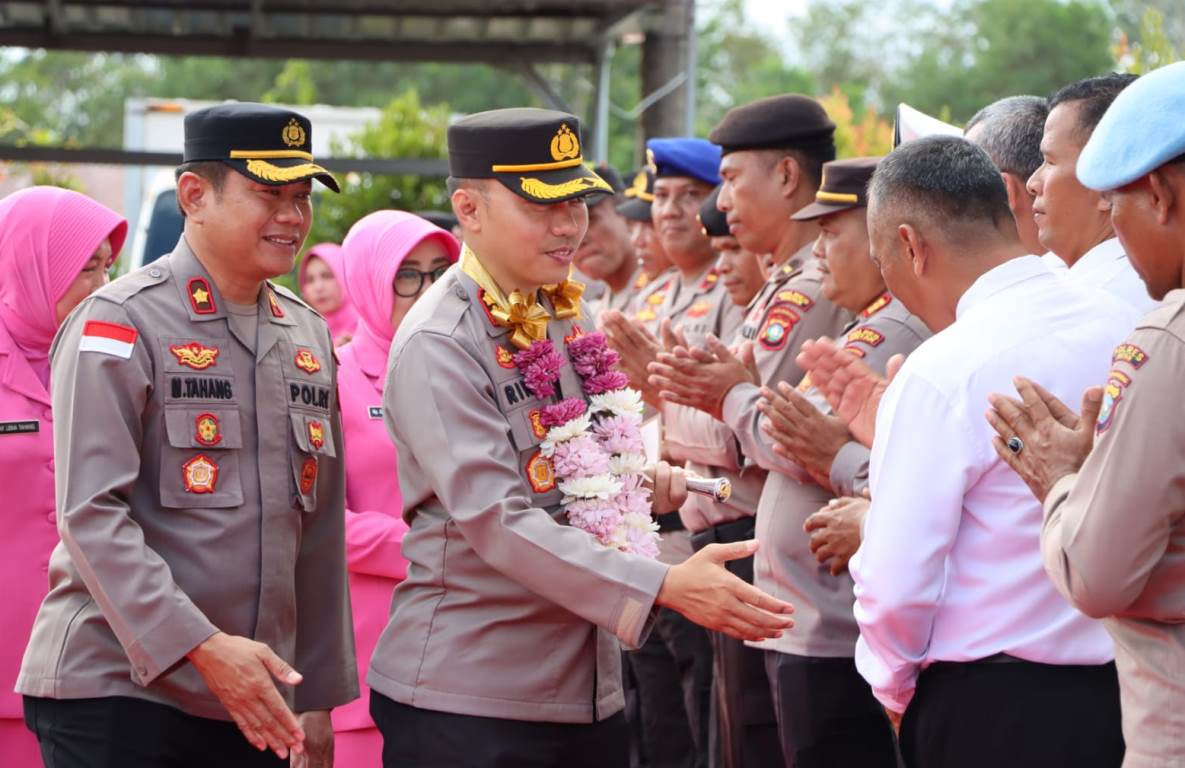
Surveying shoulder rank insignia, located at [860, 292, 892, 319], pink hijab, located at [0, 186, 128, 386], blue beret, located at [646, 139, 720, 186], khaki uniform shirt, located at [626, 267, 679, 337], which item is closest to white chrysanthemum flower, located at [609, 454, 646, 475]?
shoulder rank insignia, located at [860, 292, 892, 319]

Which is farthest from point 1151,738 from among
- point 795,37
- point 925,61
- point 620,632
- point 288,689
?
point 795,37

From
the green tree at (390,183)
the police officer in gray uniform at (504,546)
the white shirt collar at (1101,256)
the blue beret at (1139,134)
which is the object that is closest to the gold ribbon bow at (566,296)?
the police officer in gray uniform at (504,546)

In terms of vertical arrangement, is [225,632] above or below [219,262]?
below

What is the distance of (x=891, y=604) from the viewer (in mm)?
3438

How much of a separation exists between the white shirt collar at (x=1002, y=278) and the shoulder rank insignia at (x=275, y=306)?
1860mm

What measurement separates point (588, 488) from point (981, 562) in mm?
968

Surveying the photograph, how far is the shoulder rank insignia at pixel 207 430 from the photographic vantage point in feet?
12.5

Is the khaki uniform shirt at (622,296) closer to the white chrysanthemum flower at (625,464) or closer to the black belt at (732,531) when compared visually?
the black belt at (732,531)

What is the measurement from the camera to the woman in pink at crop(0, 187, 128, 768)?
4.54m

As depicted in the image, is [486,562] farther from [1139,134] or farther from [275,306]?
[1139,134]

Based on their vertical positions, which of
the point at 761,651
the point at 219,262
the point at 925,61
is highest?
the point at 925,61

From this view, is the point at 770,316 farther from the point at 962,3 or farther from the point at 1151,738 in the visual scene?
the point at 962,3

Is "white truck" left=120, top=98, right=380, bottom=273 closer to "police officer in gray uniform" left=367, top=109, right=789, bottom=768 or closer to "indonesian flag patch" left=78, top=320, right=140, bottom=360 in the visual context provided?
"indonesian flag patch" left=78, top=320, right=140, bottom=360

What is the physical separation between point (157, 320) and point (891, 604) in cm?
196
